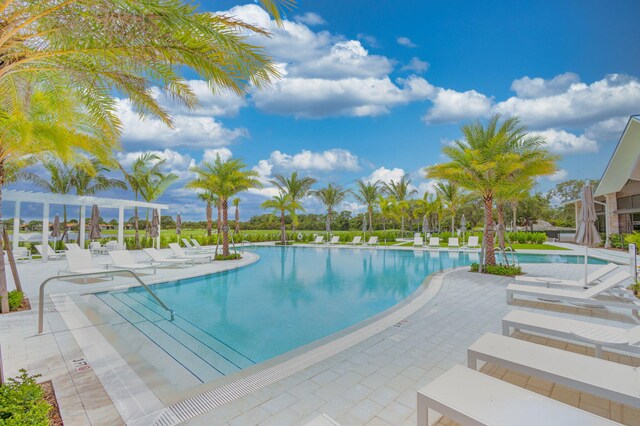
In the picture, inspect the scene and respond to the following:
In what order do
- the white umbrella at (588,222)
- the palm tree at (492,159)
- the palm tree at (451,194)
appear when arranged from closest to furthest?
the white umbrella at (588,222)
the palm tree at (492,159)
the palm tree at (451,194)

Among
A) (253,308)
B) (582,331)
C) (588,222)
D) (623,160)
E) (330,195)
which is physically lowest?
(253,308)

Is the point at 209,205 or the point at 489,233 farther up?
the point at 209,205

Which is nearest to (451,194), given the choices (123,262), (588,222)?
(588,222)

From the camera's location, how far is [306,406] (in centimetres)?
312

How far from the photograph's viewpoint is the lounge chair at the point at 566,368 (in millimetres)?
2588

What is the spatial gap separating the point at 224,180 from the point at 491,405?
16.1 meters

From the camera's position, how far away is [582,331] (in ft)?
13.4

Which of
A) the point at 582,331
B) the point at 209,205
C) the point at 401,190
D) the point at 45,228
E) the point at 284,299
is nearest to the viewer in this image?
the point at 582,331

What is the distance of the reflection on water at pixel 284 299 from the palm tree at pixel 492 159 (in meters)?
4.02

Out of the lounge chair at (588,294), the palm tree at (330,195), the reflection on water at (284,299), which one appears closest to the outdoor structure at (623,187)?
the reflection on water at (284,299)

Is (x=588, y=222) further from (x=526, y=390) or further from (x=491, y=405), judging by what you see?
(x=491, y=405)

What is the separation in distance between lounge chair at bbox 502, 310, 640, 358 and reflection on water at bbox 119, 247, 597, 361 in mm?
3291

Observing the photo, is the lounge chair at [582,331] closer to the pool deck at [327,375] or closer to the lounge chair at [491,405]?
the pool deck at [327,375]

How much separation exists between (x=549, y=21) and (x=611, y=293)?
1698 centimetres
